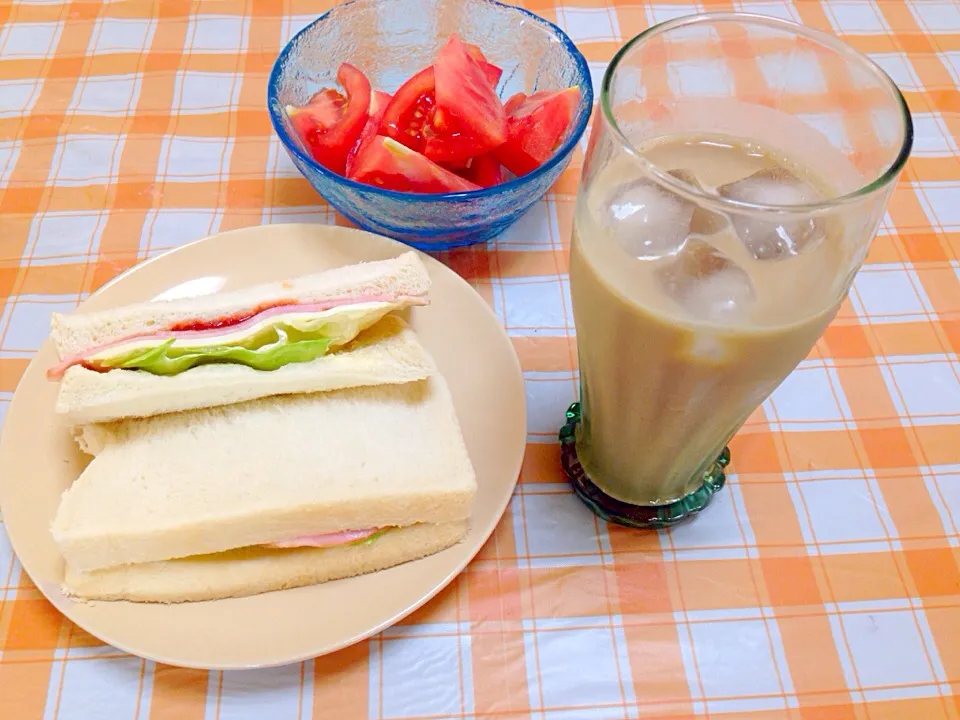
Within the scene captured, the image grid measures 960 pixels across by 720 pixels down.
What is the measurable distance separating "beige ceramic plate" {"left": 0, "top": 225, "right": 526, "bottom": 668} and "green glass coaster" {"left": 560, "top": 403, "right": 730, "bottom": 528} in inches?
5.4

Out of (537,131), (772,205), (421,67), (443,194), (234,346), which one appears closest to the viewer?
(772,205)

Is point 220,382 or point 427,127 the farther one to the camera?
point 427,127

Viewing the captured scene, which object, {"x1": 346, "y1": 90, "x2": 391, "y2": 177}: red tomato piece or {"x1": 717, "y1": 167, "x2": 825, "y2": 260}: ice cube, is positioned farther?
{"x1": 346, "y1": 90, "x2": 391, "y2": 177}: red tomato piece

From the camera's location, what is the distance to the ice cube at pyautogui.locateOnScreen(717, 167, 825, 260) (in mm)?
740

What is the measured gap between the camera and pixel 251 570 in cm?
99

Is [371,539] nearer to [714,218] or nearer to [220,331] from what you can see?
[220,331]

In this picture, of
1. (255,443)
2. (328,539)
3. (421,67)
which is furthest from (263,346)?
(421,67)

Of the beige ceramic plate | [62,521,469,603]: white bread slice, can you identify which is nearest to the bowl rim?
the beige ceramic plate

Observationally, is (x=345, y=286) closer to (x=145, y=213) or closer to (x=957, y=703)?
(x=145, y=213)

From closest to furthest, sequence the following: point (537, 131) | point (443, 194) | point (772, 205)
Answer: point (772, 205)
point (443, 194)
point (537, 131)

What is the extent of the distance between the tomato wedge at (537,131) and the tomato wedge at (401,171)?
4.6 inches

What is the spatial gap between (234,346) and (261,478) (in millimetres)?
205

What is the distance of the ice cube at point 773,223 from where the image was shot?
2.43 ft

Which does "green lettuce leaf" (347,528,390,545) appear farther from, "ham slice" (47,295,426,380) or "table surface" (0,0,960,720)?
"ham slice" (47,295,426,380)
